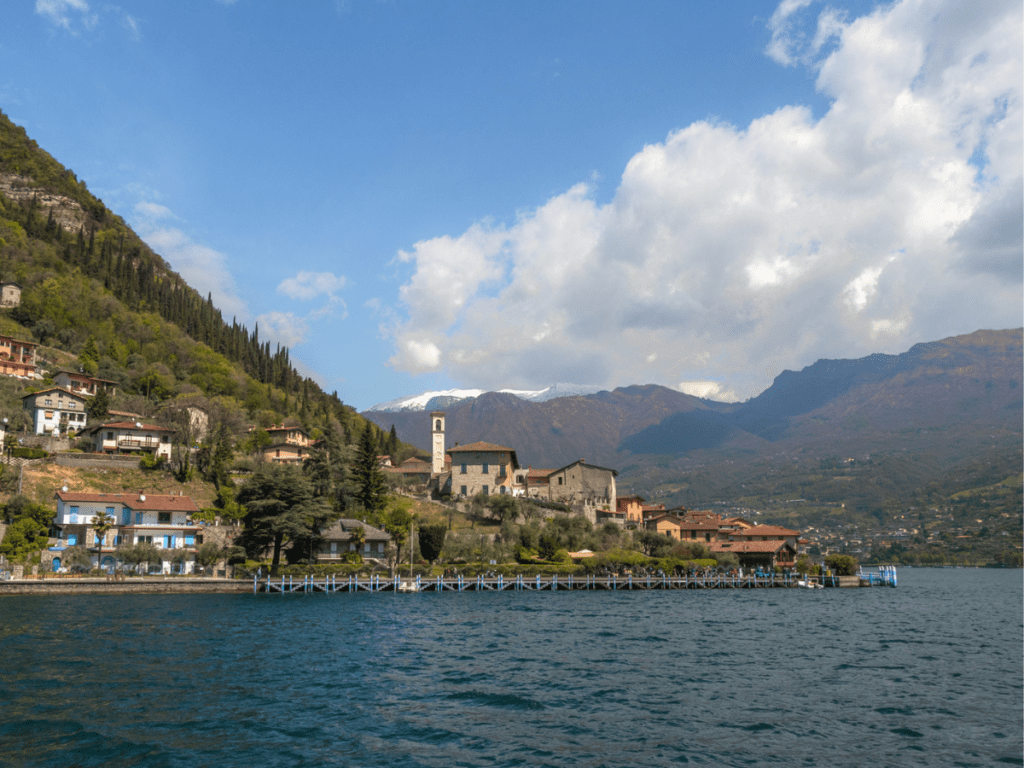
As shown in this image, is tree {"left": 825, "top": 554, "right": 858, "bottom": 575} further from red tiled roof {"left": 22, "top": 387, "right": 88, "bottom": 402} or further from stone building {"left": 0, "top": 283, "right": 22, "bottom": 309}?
stone building {"left": 0, "top": 283, "right": 22, "bottom": 309}

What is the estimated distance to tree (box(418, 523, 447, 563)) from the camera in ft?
260

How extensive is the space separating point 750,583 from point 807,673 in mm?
61125

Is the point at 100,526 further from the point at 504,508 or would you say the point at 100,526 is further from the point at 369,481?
the point at 504,508

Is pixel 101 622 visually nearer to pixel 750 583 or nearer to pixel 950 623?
pixel 950 623

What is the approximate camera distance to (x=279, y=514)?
72.2 m

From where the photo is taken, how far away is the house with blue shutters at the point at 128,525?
66688 millimetres

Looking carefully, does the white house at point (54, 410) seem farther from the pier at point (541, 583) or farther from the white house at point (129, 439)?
the pier at point (541, 583)

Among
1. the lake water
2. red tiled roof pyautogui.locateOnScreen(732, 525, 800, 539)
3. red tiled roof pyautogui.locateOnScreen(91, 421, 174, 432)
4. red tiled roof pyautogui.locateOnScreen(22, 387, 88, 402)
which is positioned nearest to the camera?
the lake water

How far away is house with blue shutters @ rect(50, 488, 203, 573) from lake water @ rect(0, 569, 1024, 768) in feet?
71.6

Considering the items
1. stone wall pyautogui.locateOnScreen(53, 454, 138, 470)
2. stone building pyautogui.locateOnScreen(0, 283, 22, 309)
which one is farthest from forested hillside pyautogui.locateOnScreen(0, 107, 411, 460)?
stone wall pyautogui.locateOnScreen(53, 454, 138, 470)

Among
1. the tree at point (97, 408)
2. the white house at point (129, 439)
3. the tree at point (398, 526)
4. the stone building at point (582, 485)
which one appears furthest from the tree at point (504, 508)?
the tree at point (97, 408)

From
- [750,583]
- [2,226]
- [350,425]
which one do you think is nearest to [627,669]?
[750,583]

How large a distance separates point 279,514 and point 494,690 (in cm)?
5215

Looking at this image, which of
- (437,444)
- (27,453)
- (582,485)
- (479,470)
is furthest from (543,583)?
(27,453)
